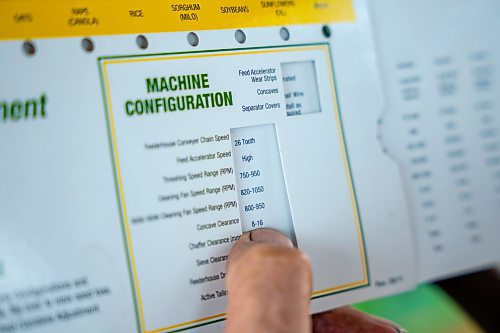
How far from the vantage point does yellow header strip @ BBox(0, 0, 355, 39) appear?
472mm

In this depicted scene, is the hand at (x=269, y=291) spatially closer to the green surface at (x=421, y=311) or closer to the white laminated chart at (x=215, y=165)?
the white laminated chart at (x=215, y=165)

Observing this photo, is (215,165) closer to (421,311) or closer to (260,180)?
(260,180)

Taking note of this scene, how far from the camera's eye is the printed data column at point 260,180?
1.74 feet

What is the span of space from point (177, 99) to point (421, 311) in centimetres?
51

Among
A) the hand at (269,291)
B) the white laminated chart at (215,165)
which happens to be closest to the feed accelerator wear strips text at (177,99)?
the white laminated chart at (215,165)

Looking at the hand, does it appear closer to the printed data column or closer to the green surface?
the printed data column

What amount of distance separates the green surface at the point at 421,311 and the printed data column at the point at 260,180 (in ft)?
0.92

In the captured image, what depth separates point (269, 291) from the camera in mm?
399

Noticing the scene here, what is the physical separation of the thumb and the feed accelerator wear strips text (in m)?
0.16

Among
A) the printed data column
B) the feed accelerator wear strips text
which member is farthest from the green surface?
the feed accelerator wear strips text

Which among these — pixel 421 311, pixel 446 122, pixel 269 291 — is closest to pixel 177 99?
pixel 269 291

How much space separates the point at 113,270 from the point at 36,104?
0.17m

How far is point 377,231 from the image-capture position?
0.59 meters

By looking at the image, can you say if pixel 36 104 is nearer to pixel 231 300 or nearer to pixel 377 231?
pixel 231 300
